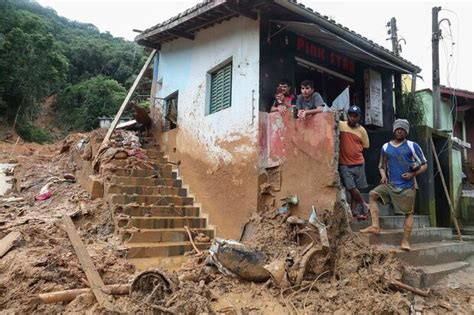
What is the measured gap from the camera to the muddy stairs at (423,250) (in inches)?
169

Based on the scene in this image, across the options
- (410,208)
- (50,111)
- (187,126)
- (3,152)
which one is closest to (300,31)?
(187,126)

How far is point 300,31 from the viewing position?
21.9 feet

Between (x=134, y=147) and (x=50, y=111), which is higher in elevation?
(x=50, y=111)

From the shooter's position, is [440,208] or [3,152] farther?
[3,152]

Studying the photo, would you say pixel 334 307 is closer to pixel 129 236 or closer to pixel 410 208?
pixel 410 208

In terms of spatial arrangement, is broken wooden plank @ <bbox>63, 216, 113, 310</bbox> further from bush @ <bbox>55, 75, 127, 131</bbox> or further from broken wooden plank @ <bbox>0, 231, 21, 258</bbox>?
bush @ <bbox>55, 75, 127, 131</bbox>

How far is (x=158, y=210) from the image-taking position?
21.8ft

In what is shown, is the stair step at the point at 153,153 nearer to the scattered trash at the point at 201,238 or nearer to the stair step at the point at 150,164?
the stair step at the point at 150,164

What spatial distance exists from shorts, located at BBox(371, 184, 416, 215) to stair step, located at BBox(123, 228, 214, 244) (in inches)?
132

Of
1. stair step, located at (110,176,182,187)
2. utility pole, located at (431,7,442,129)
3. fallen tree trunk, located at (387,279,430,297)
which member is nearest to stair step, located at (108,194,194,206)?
stair step, located at (110,176,182,187)

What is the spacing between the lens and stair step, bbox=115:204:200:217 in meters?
6.25

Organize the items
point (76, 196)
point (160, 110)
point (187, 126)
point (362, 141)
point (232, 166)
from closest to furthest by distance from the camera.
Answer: point (362, 141)
point (232, 166)
point (76, 196)
point (187, 126)
point (160, 110)

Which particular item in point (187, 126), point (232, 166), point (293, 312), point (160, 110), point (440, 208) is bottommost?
point (293, 312)

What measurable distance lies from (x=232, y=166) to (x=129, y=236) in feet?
7.19
